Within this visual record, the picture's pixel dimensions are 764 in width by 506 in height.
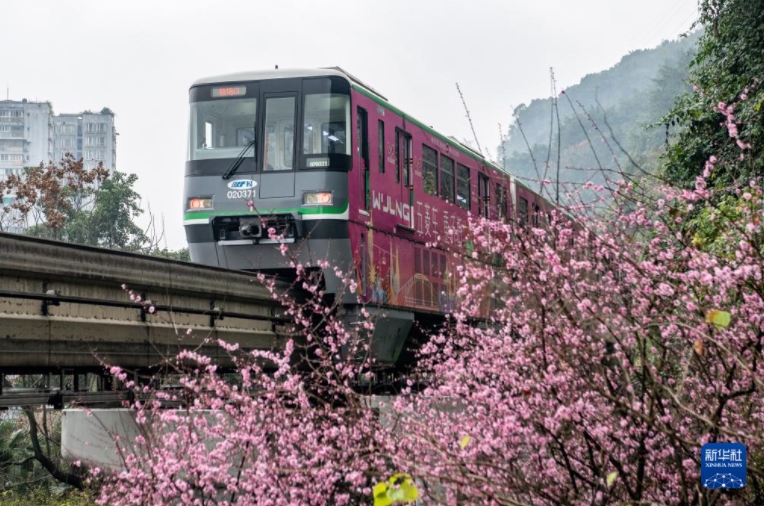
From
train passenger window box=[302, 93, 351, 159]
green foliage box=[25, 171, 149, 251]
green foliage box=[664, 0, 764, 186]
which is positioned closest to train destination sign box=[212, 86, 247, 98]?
train passenger window box=[302, 93, 351, 159]

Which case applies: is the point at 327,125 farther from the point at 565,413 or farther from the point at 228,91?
the point at 565,413

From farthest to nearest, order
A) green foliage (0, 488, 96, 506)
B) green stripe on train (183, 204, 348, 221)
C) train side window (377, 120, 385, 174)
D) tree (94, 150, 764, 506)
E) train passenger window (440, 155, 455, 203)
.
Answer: green foliage (0, 488, 96, 506) < train passenger window (440, 155, 455, 203) < train side window (377, 120, 385, 174) < green stripe on train (183, 204, 348, 221) < tree (94, 150, 764, 506)

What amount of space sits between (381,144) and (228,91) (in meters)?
1.91

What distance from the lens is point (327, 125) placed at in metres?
12.6

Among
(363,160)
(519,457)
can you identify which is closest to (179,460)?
(519,457)

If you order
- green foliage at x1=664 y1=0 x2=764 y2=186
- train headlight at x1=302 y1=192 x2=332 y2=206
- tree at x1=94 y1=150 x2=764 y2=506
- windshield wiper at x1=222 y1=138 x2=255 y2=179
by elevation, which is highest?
green foliage at x1=664 y1=0 x2=764 y2=186

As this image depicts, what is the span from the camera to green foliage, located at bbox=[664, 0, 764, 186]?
15891mm

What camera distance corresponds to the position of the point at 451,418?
978 centimetres

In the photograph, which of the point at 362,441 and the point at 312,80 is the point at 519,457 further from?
the point at 312,80

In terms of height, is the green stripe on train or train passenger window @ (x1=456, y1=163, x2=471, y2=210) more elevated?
train passenger window @ (x1=456, y1=163, x2=471, y2=210)

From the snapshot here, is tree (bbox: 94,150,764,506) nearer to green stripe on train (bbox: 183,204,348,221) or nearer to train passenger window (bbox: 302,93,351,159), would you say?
green stripe on train (bbox: 183,204,348,221)

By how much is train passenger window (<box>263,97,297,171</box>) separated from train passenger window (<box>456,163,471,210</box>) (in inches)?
162

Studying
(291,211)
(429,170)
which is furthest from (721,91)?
(291,211)

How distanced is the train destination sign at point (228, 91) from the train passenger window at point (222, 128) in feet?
0.21
